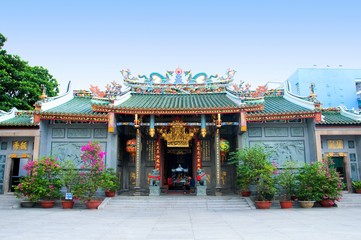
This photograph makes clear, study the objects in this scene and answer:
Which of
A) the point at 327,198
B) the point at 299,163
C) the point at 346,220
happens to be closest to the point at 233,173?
the point at 299,163

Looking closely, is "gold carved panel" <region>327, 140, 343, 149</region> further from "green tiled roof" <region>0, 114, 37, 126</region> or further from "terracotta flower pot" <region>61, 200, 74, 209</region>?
"green tiled roof" <region>0, 114, 37, 126</region>

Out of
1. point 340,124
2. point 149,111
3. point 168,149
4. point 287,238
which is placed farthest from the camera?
point 168,149

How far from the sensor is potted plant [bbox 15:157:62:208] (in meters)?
12.8

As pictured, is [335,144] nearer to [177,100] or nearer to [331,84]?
[177,100]

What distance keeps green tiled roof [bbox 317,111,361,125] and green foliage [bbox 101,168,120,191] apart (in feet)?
34.5

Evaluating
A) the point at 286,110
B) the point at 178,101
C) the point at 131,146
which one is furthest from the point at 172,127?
the point at 286,110

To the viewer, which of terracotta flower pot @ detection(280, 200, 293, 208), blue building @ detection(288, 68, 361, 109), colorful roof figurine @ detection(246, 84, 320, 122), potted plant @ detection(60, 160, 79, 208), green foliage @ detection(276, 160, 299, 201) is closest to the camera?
terracotta flower pot @ detection(280, 200, 293, 208)

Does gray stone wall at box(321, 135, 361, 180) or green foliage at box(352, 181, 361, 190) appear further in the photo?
gray stone wall at box(321, 135, 361, 180)

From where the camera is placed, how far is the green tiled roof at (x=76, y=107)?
599 inches

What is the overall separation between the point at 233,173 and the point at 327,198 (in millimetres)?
5586

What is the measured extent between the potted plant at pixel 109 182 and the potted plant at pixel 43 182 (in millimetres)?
2033

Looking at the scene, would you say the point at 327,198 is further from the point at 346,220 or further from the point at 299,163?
the point at 346,220

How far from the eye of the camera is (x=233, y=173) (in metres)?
17.3

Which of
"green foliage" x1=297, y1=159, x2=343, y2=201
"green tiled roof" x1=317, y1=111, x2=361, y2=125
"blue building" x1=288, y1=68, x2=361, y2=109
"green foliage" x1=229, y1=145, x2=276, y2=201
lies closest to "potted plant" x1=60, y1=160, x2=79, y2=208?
"green foliage" x1=229, y1=145, x2=276, y2=201
